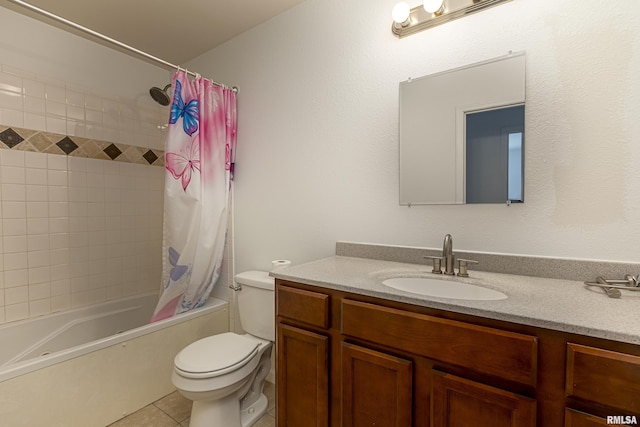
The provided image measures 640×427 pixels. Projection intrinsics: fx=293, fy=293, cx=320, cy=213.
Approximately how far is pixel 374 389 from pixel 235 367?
740 millimetres

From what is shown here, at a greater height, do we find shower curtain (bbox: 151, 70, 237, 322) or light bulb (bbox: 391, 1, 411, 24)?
light bulb (bbox: 391, 1, 411, 24)

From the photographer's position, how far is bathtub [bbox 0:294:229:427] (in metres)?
1.36

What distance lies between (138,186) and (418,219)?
7.51 feet

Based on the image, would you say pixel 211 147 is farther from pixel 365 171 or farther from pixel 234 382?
pixel 234 382

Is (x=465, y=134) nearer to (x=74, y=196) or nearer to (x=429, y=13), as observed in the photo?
(x=429, y=13)

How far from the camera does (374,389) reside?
1.02 metres

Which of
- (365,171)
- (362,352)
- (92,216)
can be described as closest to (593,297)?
(362,352)

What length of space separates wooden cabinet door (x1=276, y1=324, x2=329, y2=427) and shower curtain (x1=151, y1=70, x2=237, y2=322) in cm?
98

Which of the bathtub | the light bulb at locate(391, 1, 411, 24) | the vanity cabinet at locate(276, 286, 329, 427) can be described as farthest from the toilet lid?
the light bulb at locate(391, 1, 411, 24)

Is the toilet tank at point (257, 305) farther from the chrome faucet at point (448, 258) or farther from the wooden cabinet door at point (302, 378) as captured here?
the chrome faucet at point (448, 258)

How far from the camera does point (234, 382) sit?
1422 millimetres

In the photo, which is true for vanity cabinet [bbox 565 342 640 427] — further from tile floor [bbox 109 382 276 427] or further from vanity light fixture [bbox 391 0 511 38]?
tile floor [bbox 109 382 276 427]

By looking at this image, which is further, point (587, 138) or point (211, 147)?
point (211, 147)

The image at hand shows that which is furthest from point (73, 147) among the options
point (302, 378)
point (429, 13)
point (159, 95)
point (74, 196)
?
point (429, 13)
